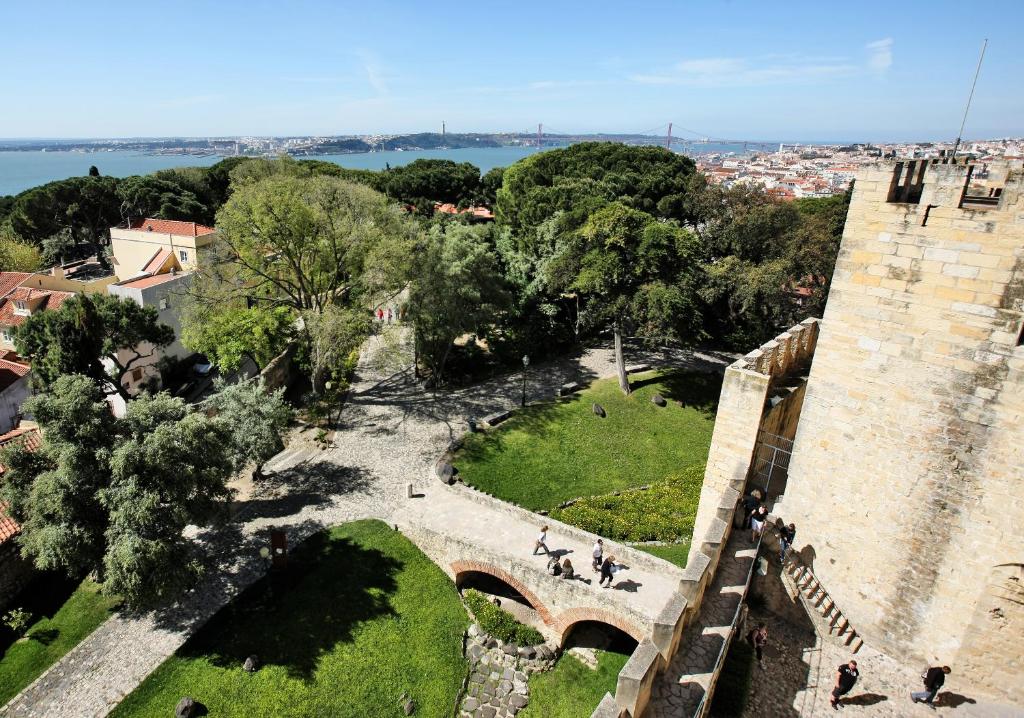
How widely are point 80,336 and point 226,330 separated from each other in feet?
18.0

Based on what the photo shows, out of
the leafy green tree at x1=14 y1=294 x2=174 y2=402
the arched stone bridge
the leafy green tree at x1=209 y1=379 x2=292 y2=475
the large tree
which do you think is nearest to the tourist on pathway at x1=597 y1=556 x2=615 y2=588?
the arched stone bridge

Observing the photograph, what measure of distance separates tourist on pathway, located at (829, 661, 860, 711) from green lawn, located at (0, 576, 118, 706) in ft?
60.1

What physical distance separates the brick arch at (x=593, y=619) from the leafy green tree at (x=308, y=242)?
16.8 meters

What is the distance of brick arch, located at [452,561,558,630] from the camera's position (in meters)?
16.8

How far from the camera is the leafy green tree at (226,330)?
26.0 meters

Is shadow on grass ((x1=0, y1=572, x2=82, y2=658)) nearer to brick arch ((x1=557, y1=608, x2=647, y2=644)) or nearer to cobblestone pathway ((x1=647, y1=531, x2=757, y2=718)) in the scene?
brick arch ((x1=557, y1=608, x2=647, y2=644))

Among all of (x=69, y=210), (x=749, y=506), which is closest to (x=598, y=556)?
(x=749, y=506)

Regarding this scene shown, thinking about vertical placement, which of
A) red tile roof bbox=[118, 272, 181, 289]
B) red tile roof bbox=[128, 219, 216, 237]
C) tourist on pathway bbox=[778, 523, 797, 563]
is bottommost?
red tile roof bbox=[118, 272, 181, 289]

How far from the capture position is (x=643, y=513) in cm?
2006

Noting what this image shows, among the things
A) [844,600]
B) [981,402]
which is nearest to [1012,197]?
[981,402]

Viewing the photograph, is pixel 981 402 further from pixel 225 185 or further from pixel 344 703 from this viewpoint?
pixel 225 185

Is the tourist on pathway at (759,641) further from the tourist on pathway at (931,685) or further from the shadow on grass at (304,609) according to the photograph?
the shadow on grass at (304,609)

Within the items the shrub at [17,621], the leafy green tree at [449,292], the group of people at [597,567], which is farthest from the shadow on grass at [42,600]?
the leafy green tree at [449,292]

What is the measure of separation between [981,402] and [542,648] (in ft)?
43.3
